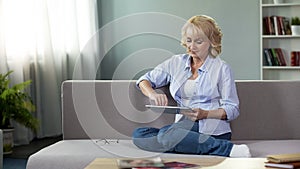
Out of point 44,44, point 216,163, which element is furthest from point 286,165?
point 44,44

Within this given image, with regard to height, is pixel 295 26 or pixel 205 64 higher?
pixel 295 26

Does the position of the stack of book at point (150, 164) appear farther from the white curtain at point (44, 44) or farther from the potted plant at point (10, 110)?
the white curtain at point (44, 44)

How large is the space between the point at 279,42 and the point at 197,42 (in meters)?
3.06

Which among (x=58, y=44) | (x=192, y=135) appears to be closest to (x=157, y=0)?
(x=58, y=44)

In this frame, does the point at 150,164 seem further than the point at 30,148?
No

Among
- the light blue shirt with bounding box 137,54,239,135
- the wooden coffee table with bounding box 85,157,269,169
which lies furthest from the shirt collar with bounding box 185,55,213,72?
the wooden coffee table with bounding box 85,157,269,169

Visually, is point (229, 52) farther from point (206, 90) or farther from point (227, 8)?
point (206, 90)

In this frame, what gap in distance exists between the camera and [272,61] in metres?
5.75

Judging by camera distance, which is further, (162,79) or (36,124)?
(36,124)

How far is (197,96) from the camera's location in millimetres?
2939

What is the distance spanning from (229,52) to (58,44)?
1772 millimetres

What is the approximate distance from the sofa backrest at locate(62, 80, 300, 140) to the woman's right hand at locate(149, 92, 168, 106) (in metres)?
0.16

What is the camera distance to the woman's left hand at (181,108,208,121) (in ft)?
9.29

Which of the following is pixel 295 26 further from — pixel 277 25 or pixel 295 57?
pixel 295 57
